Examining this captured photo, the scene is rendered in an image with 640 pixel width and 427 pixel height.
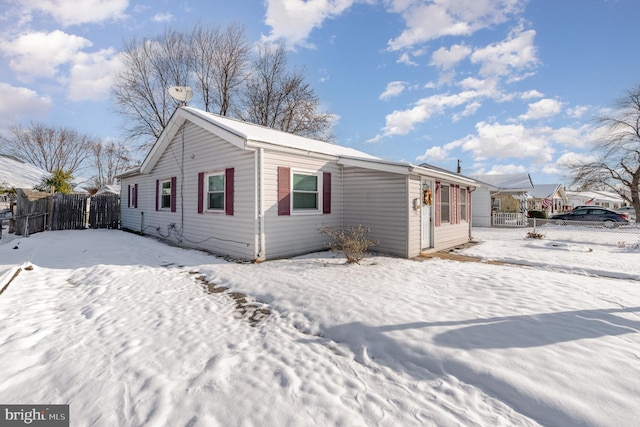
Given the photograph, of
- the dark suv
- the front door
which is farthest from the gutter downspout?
the dark suv

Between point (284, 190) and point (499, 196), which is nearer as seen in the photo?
point (284, 190)

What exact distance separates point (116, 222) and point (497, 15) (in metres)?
18.2

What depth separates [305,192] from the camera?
8594 mm

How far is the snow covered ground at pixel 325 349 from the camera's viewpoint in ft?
7.47

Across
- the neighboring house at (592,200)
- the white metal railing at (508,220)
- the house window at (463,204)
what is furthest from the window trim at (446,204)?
the neighboring house at (592,200)

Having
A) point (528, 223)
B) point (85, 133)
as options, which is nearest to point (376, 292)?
point (528, 223)

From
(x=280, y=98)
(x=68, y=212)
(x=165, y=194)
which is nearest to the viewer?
(x=165, y=194)

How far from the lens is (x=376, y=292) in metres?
4.93

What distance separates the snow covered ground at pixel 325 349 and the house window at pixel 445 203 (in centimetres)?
443

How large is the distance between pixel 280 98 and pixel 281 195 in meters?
18.7

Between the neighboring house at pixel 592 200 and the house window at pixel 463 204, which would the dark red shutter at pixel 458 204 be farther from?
the neighboring house at pixel 592 200

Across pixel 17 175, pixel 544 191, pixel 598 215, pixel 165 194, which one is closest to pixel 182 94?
pixel 165 194

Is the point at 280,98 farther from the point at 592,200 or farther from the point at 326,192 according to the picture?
the point at 592,200

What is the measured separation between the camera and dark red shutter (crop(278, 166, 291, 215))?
25.7 feet
